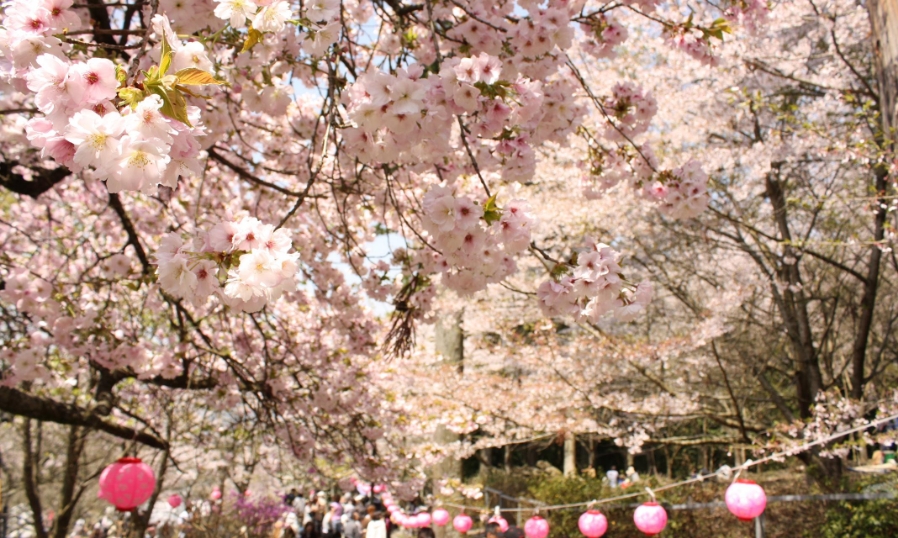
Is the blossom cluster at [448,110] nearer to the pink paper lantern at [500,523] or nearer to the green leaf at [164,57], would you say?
the green leaf at [164,57]

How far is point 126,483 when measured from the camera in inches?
174

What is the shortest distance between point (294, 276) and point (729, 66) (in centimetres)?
781

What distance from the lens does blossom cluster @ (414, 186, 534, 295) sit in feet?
5.98

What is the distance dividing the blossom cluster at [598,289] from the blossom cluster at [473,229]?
0.64 feet

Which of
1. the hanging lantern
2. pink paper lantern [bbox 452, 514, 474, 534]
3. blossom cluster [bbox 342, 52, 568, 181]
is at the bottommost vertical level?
pink paper lantern [bbox 452, 514, 474, 534]

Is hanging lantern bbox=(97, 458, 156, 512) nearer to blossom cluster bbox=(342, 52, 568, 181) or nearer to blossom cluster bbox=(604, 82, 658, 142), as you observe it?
blossom cluster bbox=(342, 52, 568, 181)

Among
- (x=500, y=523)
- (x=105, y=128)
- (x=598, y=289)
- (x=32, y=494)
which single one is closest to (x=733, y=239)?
(x=500, y=523)

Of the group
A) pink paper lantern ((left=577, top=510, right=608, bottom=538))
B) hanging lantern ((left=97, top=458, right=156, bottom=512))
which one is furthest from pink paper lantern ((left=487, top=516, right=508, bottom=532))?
hanging lantern ((left=97, top=458, right=156, bottom=512))

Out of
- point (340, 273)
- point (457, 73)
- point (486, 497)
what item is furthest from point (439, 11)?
point (486, 497)

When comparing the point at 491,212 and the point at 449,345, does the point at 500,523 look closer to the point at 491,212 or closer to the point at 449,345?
the point at 449,345

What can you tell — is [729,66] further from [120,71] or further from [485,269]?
[120,71]

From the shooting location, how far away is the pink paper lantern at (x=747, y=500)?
4.47 m

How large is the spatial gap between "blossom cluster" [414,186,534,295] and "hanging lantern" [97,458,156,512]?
11.8ft

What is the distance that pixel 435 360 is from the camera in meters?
10.8
